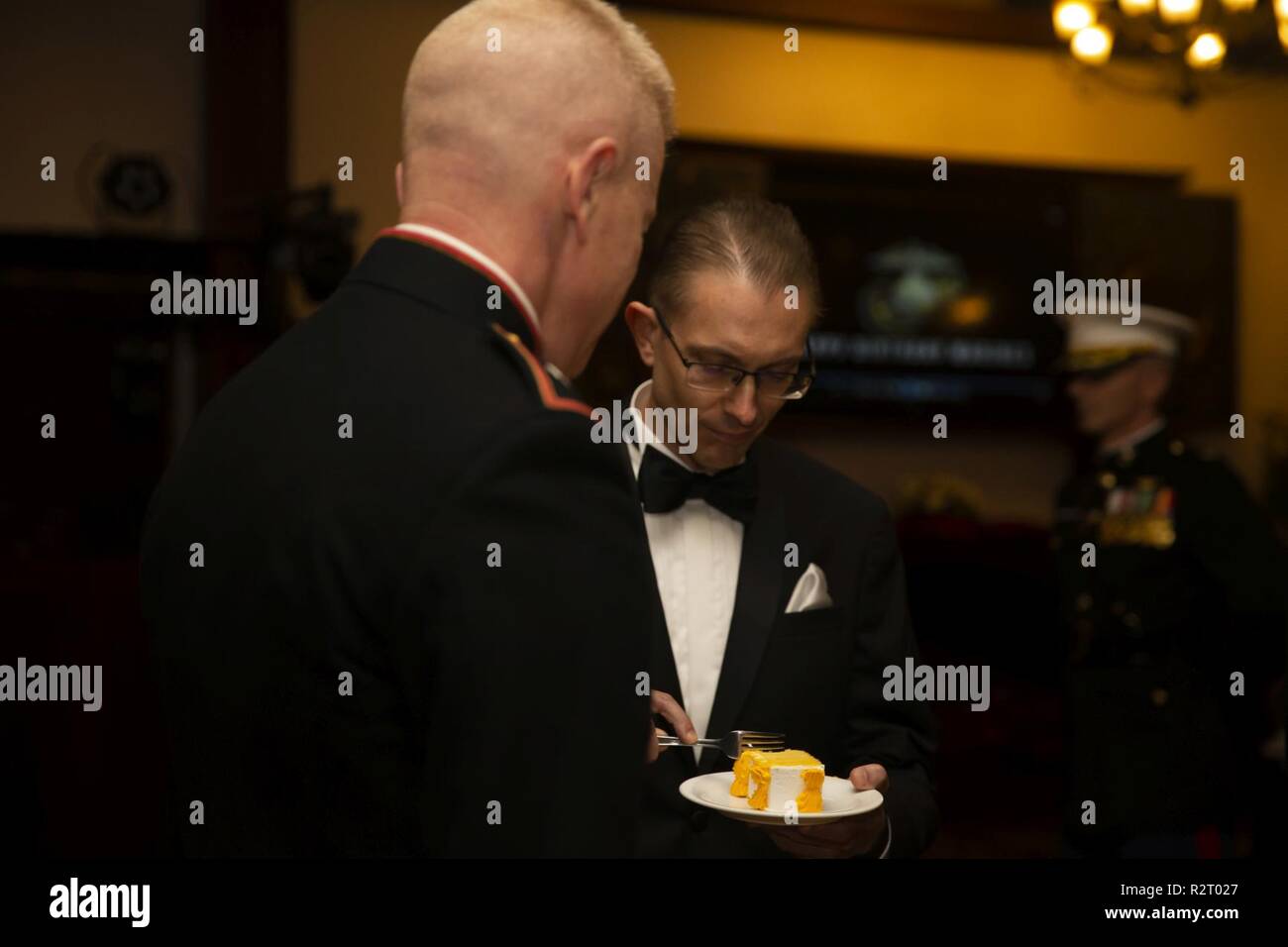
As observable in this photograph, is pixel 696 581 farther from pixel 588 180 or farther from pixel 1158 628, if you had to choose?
pixel 1158 628

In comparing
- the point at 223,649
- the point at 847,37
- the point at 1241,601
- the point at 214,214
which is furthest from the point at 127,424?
the point at 223,649

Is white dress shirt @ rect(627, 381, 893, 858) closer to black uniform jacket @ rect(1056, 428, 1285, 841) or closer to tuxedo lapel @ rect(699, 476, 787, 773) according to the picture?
tuxedo lapel @ rect(699, 476, 787, 773)

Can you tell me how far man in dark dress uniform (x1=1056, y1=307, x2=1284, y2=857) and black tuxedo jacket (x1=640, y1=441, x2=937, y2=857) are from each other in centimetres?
136

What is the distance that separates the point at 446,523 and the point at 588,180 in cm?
31

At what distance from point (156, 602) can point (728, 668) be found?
0.59m

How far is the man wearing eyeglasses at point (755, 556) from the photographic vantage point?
4.55ft

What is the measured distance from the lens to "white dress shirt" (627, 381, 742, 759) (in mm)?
1398

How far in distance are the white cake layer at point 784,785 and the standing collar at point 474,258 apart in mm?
482

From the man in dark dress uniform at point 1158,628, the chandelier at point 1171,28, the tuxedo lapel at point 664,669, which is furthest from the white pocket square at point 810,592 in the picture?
the chandelier at point 1171,28

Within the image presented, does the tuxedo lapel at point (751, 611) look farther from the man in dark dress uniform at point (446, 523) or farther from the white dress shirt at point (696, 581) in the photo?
the man in dark dress uniform at point (446, 523)

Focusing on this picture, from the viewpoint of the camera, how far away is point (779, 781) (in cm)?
122

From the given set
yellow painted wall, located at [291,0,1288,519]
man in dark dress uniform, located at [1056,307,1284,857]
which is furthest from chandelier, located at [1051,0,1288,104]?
yellow painted wall, located at [291,0,1288,519]

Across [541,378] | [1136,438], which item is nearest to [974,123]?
[1136,438]
